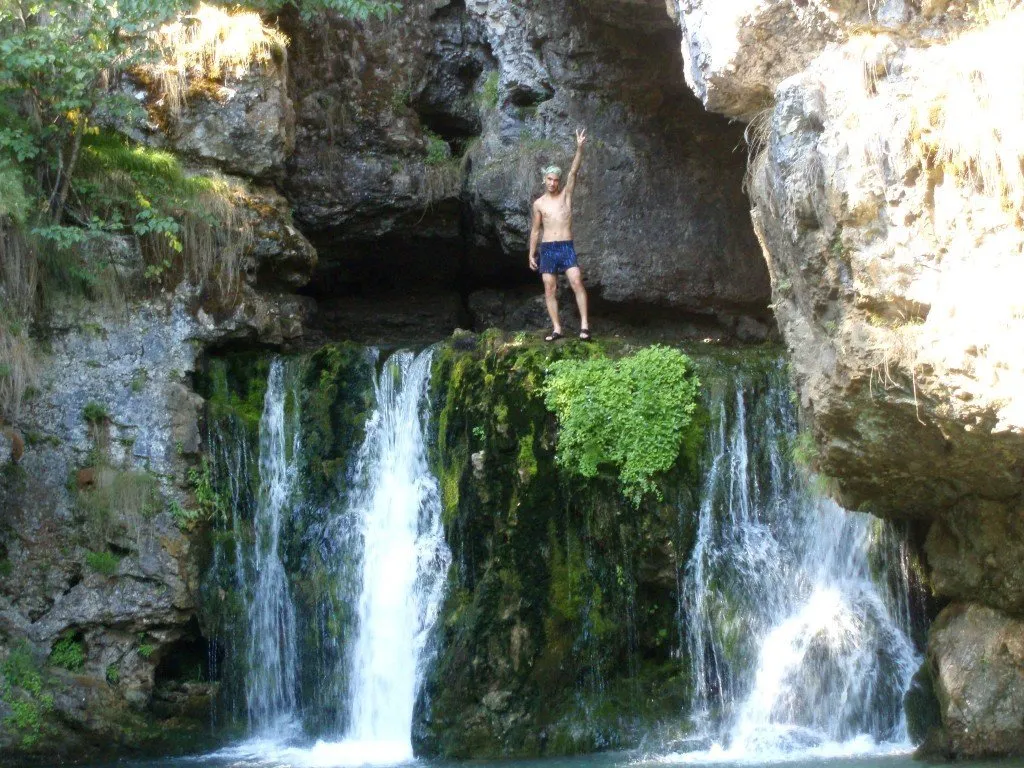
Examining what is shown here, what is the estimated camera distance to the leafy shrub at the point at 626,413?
925 cm

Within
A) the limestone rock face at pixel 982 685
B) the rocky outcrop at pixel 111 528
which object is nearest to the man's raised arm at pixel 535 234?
the rocky outcrop at pixel 111 528

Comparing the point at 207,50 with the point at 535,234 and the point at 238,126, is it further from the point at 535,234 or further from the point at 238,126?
the point at 535,234

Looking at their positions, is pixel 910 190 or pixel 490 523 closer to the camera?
pixel 910 190

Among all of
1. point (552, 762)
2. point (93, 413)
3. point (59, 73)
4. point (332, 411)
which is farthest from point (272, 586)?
point (59, 73)

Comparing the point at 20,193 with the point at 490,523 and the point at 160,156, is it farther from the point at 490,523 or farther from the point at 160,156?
the point at 490,523

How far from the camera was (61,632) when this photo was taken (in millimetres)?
9492

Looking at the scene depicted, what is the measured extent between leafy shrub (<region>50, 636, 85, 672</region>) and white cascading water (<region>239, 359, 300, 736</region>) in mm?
1285

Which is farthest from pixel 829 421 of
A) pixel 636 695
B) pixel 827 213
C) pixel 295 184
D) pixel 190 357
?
pixel 295 184

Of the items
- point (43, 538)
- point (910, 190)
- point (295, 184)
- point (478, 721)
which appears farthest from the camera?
point (295, 184)

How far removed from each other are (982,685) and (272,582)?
545 centimetres

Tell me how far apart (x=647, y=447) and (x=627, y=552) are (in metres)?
0.80

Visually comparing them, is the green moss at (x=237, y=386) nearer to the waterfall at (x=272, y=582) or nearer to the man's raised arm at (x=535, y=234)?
the waterfall at (x=272, y=582)

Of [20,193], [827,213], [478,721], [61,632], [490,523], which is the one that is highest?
[20,193]

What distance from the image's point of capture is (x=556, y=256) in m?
10.9
